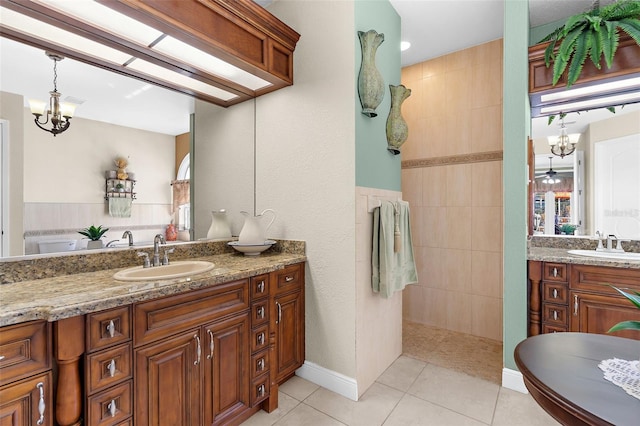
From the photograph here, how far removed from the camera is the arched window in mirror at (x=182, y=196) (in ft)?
6.70

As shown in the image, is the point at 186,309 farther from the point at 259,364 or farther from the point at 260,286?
the point at 259,364

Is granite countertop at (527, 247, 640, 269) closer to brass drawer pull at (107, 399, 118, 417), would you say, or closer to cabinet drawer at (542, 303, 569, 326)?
cabinet drawer at (542, 303, 569, 326)

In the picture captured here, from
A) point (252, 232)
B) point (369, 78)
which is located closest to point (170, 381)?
point (252, 232)

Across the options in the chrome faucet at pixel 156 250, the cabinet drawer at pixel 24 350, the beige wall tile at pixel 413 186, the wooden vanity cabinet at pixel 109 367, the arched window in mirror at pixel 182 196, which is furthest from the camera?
the beige wall tile at pixel 413 186

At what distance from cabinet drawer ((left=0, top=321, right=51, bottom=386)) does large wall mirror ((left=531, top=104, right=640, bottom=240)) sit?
3.10 metres

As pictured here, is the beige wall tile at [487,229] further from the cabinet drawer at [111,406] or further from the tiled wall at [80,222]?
the cabinet drawer at [111,406]

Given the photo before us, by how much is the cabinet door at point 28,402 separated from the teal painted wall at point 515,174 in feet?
8.11

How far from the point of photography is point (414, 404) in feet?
6.34

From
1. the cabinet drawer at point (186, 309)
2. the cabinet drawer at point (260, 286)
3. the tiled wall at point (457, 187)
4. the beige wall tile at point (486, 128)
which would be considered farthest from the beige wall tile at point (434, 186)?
the cabinet drawer at point (186, 309)

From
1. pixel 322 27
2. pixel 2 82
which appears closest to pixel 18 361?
pixel 2 82

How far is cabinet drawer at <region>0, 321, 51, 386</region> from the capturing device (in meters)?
0.93

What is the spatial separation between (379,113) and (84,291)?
6.60ft

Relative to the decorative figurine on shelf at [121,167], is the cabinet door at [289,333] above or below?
below

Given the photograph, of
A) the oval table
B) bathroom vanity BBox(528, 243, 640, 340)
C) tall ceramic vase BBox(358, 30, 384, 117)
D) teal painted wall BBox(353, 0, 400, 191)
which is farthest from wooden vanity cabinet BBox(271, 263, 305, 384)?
bathroom vanity BBox(528, 243, 640, 340)
